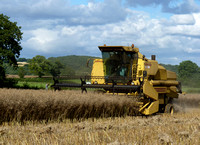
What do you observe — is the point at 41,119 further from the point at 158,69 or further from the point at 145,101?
the point at 158,69

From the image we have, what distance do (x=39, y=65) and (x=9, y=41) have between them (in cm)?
6439

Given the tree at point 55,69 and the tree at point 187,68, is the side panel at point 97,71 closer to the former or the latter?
the tree at point 55,69

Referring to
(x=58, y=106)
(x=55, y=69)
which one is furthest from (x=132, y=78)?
(x=55, y=69)

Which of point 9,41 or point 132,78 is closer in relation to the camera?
point 132,78

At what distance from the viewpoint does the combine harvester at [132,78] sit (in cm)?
1087

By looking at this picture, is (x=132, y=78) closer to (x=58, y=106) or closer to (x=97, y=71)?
(x=97, y=71)

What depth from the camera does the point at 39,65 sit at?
93.1 metres

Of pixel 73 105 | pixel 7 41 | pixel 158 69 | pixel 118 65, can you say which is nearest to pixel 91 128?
pixel 73 105

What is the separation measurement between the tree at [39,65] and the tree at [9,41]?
58.7m

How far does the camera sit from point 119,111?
407 inches

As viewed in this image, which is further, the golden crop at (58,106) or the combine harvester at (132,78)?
the combine harvester at (132,78)

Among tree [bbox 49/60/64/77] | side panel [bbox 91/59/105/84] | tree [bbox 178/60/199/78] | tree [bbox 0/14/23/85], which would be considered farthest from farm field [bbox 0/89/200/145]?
tree [bbox 178/60/199/78]

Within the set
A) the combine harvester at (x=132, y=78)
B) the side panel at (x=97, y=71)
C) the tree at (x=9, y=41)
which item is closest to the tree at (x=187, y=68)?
the tree at (x=9, y=41)

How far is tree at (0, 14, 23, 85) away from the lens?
28.3 metres
